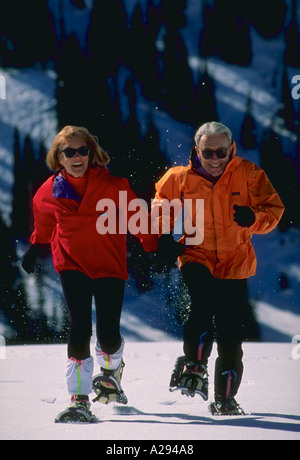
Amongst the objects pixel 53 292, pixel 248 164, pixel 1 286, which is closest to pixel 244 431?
pixel 248 164

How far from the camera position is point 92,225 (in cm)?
409

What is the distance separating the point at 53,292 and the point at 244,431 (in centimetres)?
1148

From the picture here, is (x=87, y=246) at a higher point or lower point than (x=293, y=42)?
lower

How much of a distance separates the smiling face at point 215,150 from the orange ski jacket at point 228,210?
48 mm

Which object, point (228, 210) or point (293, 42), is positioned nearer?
point (228, 210)

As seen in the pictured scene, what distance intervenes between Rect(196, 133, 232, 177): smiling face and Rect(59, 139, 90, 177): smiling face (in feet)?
2.11

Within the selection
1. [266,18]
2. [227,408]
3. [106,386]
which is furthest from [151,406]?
[266,18]

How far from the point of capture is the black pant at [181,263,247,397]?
402 centimetres

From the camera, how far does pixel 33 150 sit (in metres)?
17.2

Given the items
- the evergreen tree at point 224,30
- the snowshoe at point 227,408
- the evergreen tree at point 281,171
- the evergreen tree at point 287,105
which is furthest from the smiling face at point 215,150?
the evergreen tree at point 224,30

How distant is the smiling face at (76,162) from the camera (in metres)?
4.15

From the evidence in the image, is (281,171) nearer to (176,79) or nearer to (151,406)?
(176,79)

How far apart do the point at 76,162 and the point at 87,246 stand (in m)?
0.46

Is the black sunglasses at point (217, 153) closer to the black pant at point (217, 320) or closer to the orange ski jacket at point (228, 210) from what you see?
the orange ski jacket at point (228, 210)
